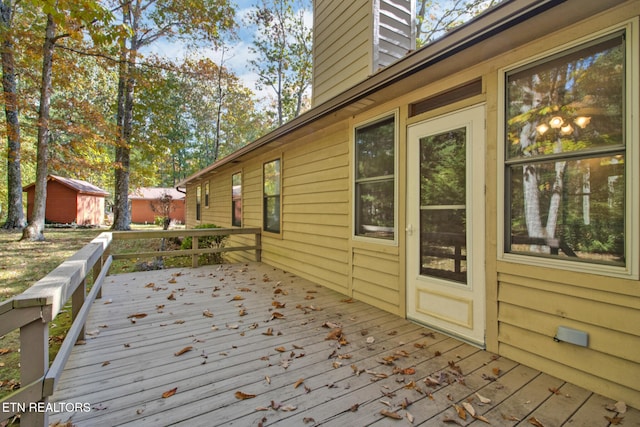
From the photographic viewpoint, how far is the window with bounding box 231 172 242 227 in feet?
26.9

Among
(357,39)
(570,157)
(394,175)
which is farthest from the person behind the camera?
(357,39)

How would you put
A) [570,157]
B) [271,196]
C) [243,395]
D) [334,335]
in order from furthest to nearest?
[271,196] < [334,335] < [570,157] < [243,395]

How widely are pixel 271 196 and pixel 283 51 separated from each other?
41.0 ft

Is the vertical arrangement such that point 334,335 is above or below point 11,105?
below

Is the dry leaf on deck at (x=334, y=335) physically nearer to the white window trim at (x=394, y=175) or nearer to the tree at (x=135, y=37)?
the white window trim at (x=394, y=175)

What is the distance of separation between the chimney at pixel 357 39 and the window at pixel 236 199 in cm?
374

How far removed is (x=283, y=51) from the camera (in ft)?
51.8

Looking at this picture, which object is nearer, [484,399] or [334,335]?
[484,399]

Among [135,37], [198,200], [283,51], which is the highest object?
[283,51]

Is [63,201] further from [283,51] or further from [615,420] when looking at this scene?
[615,420]

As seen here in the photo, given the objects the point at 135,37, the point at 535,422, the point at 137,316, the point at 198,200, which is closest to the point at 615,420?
the point at 535,422

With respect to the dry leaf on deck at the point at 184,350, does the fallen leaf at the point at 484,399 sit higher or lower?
higher

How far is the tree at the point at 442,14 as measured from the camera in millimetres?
10836

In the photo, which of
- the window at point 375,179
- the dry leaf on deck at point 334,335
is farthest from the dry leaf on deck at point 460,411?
the window at point 375,179
